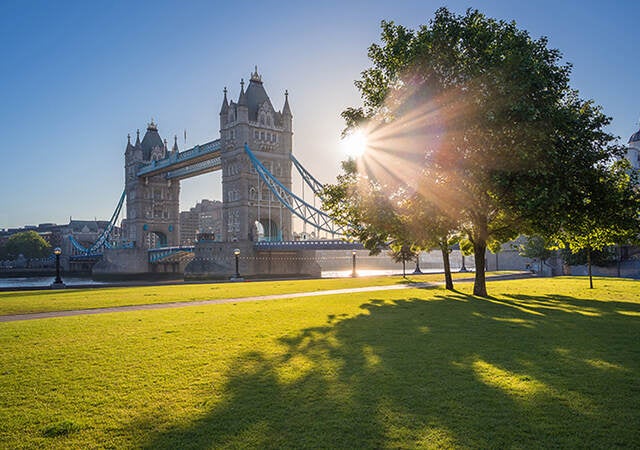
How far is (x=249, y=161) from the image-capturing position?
78.8 m

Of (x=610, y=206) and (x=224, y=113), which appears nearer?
(x=610, y=206)

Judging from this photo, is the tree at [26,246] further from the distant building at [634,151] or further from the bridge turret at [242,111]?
the distant building at [634,151]

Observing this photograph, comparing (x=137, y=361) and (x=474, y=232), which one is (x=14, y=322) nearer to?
(x=137, y=361)

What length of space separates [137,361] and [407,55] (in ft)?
53.9

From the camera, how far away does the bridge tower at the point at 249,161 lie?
77625mm

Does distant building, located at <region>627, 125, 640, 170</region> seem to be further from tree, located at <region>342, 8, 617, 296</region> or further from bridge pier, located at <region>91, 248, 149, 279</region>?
bridge pier, located at <region>91, 248, 149, 279</region>

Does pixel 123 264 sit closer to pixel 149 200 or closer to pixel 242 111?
pixel 149 200

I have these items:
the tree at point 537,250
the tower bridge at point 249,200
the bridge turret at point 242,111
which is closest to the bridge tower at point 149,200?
the tower bridge at point 249,200

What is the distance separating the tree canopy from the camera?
57.3 feet

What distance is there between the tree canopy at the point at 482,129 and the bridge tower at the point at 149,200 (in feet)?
314

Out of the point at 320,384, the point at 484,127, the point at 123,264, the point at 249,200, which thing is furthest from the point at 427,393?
the point at 123,264

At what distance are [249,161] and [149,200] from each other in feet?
135

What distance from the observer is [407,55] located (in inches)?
776

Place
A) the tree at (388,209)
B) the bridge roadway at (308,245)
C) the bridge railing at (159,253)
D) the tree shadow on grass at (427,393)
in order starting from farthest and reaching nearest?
the bridge railing at (159,253) < the bridge roadway at (308,245) < the tree at (388,209) < the tree shadow on grass at (427,393)
